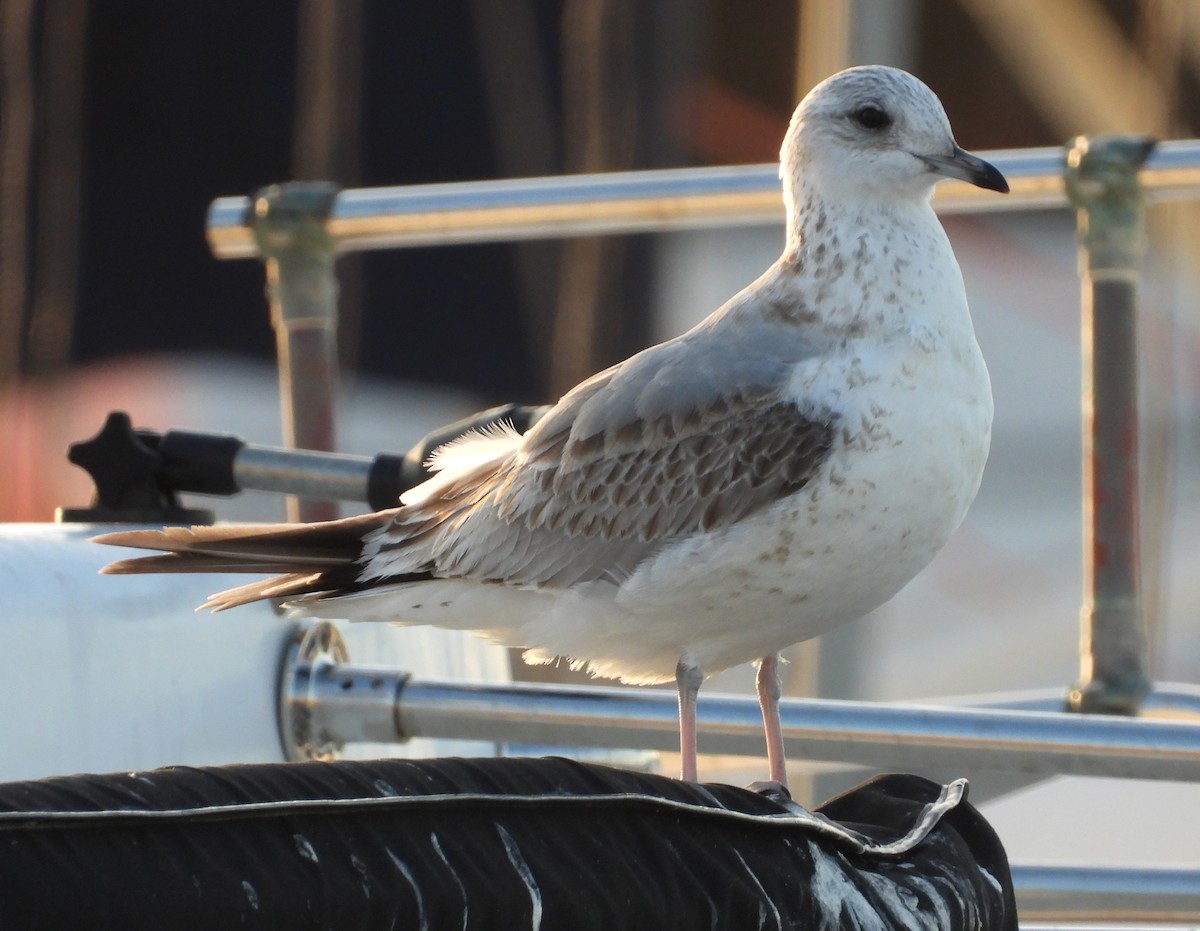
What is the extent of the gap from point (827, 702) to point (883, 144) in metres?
0.60

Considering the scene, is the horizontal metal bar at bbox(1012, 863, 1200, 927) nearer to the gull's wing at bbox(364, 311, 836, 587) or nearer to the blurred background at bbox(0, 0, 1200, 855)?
the gull's wing at bbox(364, 311, 836, 587)

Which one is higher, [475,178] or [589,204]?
[475,178]

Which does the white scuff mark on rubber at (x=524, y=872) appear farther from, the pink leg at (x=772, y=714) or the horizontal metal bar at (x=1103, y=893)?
the horizontal metal bar at (x=1103, y=893)

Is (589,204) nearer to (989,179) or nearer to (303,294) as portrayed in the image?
(303,294)

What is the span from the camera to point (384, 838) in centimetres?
114

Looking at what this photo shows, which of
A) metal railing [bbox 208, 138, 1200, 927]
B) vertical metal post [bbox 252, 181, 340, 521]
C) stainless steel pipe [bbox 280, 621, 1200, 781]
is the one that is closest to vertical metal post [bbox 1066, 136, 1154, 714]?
metal railing [bbox 208, 138, 1200, 927]

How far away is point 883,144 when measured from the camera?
199 centimetres

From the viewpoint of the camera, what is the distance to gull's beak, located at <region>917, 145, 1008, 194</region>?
1969 mm

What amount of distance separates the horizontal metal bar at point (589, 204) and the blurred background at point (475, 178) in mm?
4735

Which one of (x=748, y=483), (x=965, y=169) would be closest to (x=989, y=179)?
(x=965, y=169)

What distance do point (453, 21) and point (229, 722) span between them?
699cm

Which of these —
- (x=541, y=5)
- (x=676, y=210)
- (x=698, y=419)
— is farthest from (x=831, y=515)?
(x=541, y=5)

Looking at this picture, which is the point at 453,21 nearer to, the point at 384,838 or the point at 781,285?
the point at 781,285

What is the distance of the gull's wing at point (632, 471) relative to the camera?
187cm
